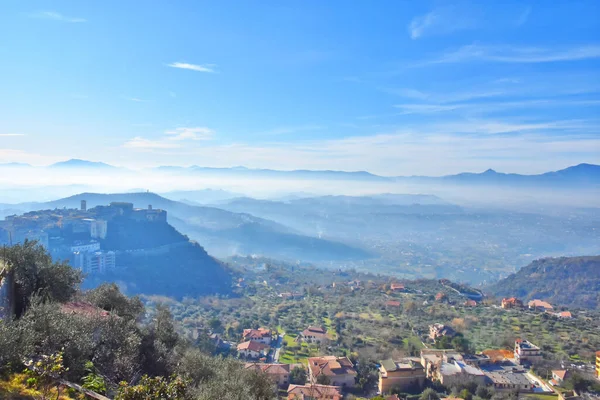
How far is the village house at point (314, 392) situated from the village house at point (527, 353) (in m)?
11.2

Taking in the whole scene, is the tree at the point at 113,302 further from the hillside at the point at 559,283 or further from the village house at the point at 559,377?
the hillside at the point at 559,283

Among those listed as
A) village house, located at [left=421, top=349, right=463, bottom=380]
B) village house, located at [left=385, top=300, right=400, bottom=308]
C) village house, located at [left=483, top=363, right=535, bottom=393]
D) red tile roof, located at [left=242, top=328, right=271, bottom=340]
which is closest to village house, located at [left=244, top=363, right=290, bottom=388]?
village house, located at [left=421, top=349, right=463, bottom=380]

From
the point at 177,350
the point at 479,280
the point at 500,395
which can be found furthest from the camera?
the point at 479,280

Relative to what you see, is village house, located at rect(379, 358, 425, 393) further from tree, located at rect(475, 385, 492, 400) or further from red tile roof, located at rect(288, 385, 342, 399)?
red tile roof, located at rect(288, 385, 342, 399)

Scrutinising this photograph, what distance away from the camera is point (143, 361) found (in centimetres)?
809

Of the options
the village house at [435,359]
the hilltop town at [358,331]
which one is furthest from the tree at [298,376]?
the village house at [435,359]

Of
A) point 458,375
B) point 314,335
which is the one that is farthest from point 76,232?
point 458,375

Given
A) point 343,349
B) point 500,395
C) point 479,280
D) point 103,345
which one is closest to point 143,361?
point 103,345

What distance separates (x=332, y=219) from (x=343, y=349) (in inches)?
6187

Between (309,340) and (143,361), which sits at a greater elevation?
(143,361)

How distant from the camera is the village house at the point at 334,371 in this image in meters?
17.3

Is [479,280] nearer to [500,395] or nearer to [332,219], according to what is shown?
[500,395]

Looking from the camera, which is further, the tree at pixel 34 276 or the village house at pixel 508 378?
the village house at pixel 508 378

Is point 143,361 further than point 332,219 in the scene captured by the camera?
No
